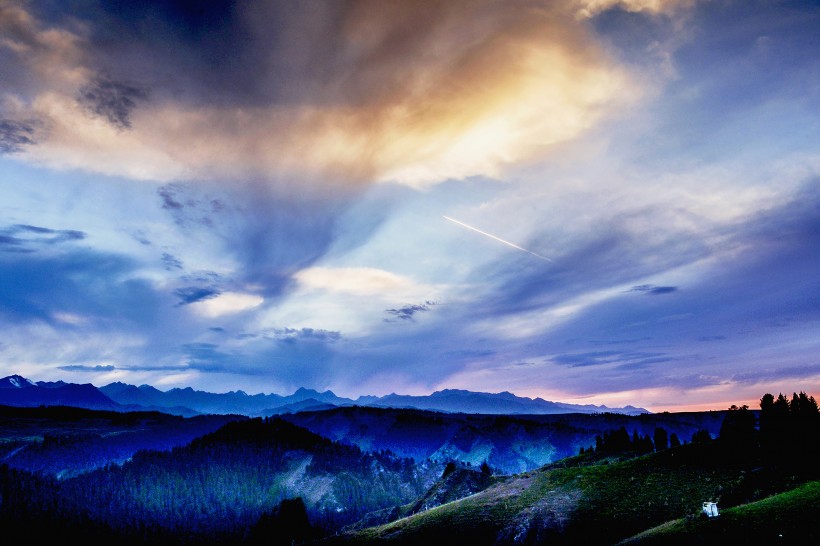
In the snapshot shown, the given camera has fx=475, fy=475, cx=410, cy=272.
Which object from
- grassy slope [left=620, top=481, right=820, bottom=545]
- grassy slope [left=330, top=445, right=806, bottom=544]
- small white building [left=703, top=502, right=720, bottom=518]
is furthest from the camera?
grassy slope [left=330, top=445, right=806, bottom=544]

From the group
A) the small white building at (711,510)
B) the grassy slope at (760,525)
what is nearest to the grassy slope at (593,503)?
the small white building at (711,510)

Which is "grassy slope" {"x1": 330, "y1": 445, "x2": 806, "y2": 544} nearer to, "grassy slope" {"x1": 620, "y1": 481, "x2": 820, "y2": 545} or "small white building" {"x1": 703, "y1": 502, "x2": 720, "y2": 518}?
"small white building" {"x1": 703, "y1": 502, "x2": 720, "y2": 518}

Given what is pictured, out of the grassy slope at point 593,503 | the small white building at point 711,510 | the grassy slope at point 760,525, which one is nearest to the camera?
the grassy slope at point 760,525

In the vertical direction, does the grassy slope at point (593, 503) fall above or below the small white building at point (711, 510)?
below

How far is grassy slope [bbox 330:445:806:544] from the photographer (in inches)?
3214

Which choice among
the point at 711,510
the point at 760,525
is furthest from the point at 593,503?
the point at 760,525

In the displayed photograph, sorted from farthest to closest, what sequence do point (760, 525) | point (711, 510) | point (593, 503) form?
1. point (593, 503)
2. point (711, 510)
3. point (760, 525)

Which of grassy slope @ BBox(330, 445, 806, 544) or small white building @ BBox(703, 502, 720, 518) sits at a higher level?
small white building @ BBox(703, 502, 720, 518)

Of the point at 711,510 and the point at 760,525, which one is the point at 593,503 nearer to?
the point at 711,510

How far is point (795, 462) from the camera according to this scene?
279 ft

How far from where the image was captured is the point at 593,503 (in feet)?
311

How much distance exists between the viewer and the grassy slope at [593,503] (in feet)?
268

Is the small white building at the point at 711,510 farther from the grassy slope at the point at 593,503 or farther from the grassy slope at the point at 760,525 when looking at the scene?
the grassy slope at the point at 593,503

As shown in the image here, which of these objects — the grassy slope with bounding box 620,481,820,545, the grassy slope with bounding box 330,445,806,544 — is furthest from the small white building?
the grassy slope with bounding box 330,445,806,544
